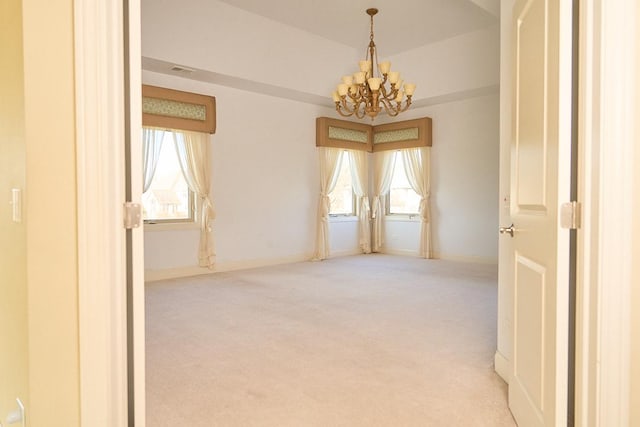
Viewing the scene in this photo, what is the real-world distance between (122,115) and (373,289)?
13.6 feet

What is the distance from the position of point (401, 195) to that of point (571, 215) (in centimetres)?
717

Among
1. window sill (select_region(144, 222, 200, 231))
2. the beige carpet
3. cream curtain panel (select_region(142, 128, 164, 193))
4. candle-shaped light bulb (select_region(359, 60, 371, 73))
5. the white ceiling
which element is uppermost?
the white ceiling

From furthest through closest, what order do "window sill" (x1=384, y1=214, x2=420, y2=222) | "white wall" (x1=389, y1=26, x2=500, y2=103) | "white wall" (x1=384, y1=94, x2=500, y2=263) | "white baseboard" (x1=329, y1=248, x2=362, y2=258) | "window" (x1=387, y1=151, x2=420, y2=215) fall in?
"window" (x1=387, y1=151, x2=420, y2=215) < "window sill" (x1=384, y1=214, x2=420, y2=222) < "white baseboard" (x1=329, y1=248, x2=362, y2=258) < "white wall" (x1=384, y1=94, x2=500, y2=263) < "white wall" (x1=389, y1=26, x2=500, y2=103)

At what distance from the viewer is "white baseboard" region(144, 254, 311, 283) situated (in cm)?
574

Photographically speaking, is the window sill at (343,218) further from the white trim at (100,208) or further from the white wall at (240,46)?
the white trim at (100,208)

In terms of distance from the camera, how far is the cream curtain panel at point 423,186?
25.6ft

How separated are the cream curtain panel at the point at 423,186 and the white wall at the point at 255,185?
1980mm

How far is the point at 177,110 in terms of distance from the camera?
19.1ft

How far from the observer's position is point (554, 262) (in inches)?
58.9

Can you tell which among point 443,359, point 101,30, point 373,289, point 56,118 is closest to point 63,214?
point 56,118

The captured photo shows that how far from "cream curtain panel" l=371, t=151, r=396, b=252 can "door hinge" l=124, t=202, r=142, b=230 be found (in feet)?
24.3

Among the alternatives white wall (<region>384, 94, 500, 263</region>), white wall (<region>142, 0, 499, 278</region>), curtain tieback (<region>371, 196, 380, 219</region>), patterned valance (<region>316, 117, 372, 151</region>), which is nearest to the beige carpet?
white wall (<region>142, 0, 499, 278</region>)

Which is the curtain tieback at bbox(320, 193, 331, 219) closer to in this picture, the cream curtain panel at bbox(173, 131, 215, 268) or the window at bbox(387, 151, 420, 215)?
the window at bbox(387, 151, 420, 215)

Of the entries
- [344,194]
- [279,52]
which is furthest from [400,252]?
[279,52]
